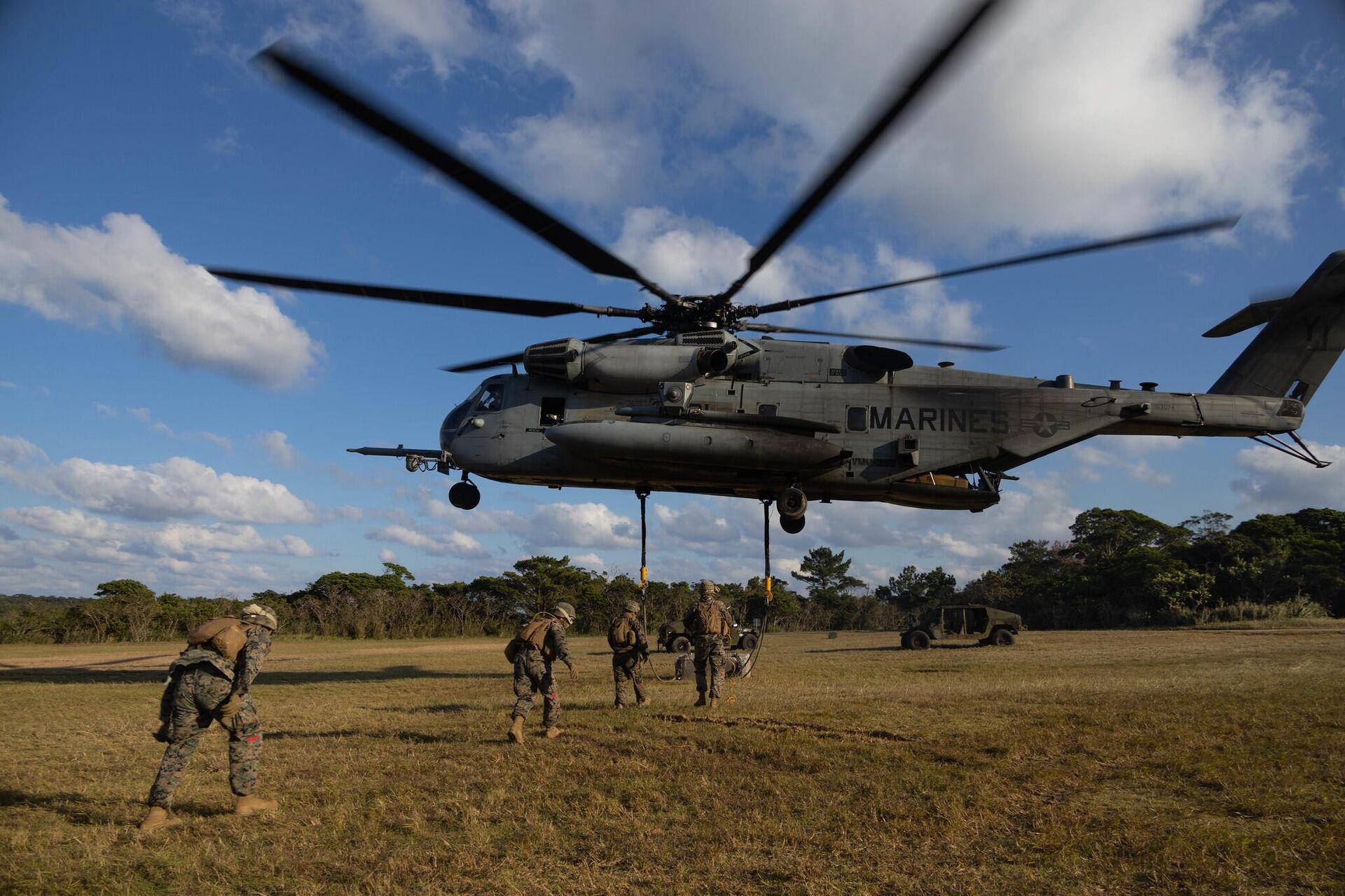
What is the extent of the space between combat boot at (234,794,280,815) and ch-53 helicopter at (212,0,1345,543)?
277 inches

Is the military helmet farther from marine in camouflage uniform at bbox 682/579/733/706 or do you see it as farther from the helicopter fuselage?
the helicopter fuselage

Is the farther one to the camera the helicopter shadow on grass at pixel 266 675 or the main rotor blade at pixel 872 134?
the helicopter shadow on grass at pixel 266 675

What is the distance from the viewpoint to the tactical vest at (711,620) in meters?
10.6

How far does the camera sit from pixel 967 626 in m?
24.0

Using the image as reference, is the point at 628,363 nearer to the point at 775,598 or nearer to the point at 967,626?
the point at 967,626

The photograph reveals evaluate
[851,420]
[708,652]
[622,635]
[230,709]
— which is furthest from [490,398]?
[230,709]

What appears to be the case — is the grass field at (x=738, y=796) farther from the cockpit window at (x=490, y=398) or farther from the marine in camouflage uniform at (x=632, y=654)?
the cockpit window at (x=490, y=398)

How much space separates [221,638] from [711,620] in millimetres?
6290

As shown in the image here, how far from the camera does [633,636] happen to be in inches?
428

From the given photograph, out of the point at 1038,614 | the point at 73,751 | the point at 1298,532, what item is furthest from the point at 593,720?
the point at 1298,532

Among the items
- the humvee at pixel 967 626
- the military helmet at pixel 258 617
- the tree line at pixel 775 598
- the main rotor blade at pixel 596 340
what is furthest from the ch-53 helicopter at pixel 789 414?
the tree line at pixel 775 598

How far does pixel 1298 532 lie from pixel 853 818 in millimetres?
45663

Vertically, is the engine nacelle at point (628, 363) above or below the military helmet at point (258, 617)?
above

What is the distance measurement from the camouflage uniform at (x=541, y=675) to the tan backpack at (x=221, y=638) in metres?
3.21
